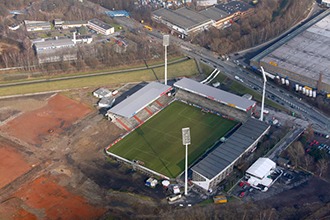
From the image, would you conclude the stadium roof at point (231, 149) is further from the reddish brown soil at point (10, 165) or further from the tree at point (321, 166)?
the reddish brown soil at point (10, 165)

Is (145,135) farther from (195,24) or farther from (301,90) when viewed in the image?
(195,24)

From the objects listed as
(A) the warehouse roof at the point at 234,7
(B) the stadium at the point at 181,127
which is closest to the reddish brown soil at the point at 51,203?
(B) the stadium at the point at 181,127

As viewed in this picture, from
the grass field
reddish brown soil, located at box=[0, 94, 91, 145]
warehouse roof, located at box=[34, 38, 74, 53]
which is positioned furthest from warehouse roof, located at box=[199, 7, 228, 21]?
reddish brown soil, located at box=[0, 94, 91, 145]

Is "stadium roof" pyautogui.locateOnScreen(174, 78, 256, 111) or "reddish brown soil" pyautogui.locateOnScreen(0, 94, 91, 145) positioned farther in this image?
"stadium roof" pyautogui.locateOnScreen(174, 78, 256, 111)

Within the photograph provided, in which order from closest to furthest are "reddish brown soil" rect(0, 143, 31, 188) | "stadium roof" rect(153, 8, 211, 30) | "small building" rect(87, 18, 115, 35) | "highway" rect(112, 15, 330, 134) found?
"reddish brown soil" rect(0, 143, 31, 188)
"highway" rect(112, 15, 330, 134)
"small building" rect(87, 18, 115, 35)
"stadium roof" rect(153, 8, 211, 30)

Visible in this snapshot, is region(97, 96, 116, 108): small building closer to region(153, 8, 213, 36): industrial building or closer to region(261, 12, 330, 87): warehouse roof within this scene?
region(261, 12, 330, 87): warehouse roof

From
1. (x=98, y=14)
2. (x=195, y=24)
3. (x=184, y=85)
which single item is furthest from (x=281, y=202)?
(x=98, y=14)

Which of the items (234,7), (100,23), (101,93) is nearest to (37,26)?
(100,23)
